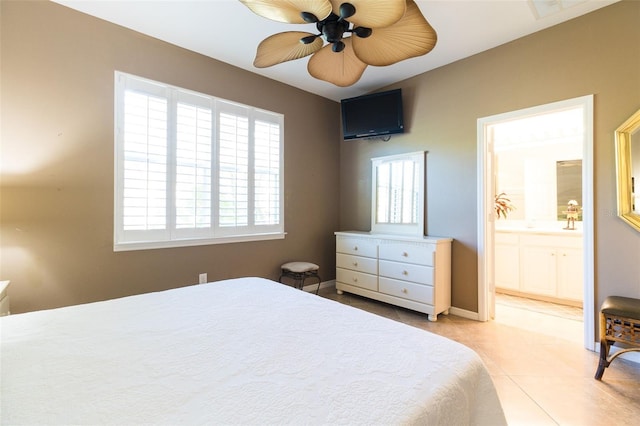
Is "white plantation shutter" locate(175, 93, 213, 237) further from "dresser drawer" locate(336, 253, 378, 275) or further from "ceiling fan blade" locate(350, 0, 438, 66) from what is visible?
"ceiling fan blade" locate(350, 0, 438, 66)

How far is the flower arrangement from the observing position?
449cm

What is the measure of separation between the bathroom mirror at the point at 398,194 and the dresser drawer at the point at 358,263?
0.51 meters

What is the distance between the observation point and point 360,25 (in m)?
1.54

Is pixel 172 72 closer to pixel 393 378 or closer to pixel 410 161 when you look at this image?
pixel 410 161

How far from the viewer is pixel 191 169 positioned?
9.92 feet

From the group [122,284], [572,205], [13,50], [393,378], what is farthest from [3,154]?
[572,205]

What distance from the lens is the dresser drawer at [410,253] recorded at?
10.1 ft

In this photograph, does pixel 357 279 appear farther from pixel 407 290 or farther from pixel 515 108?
pixel 515 108

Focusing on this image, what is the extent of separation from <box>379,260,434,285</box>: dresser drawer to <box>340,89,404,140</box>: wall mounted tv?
1.67m

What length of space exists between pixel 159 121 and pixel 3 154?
3.70 ft

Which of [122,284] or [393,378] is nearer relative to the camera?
[393,378]

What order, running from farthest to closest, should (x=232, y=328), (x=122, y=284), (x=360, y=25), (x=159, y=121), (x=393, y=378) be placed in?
1. (x=159, y=121)
2. (x=122, y=284)
3. (x=360, y=25)
4. (x=232, y=328)
5. (x=393, y=378)

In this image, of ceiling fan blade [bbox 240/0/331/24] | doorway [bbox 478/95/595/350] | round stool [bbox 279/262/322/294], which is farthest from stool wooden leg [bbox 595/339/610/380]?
ceiling fan blade [bbox 240/0/331/24]

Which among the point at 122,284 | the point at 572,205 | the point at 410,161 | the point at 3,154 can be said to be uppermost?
the point at 410,161
